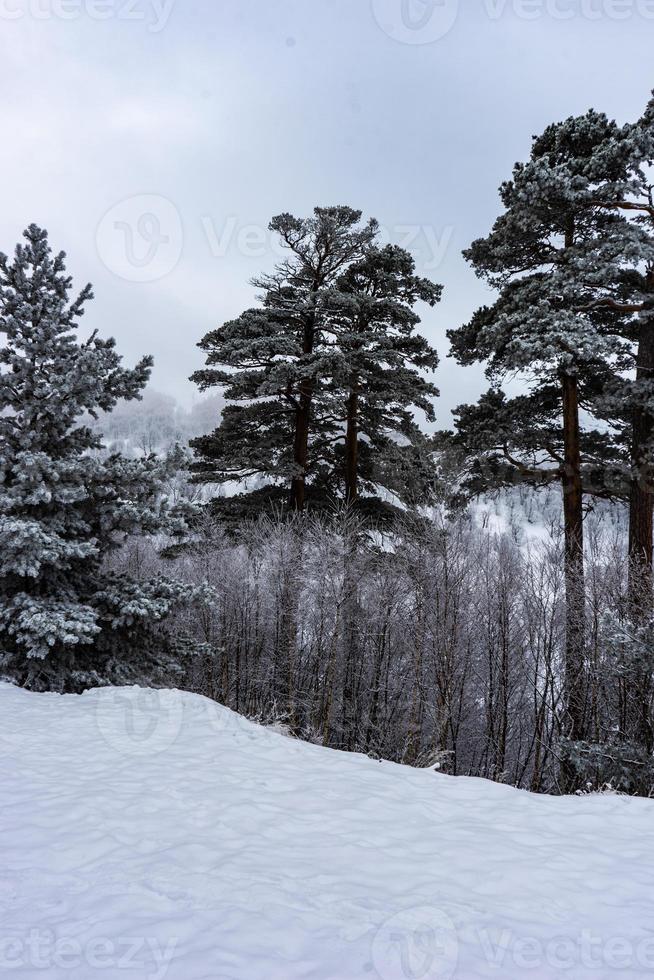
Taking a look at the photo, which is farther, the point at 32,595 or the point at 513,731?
the point at 513,731

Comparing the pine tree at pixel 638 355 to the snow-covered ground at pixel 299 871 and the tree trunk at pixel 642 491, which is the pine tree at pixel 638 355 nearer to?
the tree trunk at pixel 642 491

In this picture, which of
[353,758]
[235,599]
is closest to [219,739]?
[353,758]

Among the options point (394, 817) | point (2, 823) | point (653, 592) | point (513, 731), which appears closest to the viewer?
point (2, 823)

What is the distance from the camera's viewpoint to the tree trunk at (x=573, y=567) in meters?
12.9

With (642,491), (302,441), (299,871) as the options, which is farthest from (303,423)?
(299,871)

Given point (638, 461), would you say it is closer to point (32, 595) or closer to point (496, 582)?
point (496, 582)

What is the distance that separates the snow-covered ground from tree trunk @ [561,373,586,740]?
7962 millimetres

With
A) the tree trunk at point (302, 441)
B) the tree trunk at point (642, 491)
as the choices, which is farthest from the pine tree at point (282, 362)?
the tree trunk at point (642, 491)

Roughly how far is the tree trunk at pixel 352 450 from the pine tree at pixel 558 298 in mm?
3797

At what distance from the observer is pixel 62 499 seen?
369 inches

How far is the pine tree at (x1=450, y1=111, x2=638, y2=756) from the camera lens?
11.3 m

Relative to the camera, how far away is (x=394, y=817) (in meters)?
5.46

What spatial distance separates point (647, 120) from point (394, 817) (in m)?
13.9

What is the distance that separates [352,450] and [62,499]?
32.1ft
